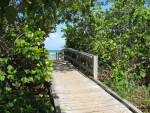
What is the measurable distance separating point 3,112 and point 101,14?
23.3 ft

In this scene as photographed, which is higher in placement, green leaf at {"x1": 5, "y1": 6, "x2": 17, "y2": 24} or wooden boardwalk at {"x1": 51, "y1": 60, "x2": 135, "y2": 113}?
green leaf at {"x1": 5, "y1": 6, "x2": 17, "y2": 24}

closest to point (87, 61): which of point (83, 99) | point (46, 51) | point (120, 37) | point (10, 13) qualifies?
point (120, 37)

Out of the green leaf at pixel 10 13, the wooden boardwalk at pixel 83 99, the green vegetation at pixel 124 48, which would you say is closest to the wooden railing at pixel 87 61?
the green vegetation at pixel 124 48

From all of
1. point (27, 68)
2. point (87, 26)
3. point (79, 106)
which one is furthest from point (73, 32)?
point (79, 106)

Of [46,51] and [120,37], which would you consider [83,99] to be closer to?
[46,51]

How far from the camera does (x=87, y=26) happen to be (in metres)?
9.98

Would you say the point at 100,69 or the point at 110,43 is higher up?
the point at 110,43

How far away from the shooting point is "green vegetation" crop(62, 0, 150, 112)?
19.4 ft

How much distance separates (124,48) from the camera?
22.1ft

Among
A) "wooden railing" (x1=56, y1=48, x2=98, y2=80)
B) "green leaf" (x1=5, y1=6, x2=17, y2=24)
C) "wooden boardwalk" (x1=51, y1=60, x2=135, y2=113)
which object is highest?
"green leaf" (x1=5, y1=6, x2=17, y2=24)

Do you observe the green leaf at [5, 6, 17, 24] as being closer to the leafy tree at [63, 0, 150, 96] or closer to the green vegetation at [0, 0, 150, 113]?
the green vegetation at [0, 0, 150, 113]

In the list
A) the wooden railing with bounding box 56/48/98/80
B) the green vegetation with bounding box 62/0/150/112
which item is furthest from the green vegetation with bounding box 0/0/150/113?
the wooden railing with bounding box 56/48/98/80

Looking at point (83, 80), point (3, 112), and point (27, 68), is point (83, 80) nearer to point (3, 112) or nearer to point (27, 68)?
point (27, 68)

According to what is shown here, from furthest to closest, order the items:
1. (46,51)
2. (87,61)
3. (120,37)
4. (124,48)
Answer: (87,61) → (120,37) → (124,48) → (46,51)
